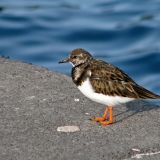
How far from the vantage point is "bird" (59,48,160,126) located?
647 cm

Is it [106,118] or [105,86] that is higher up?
[105,86]

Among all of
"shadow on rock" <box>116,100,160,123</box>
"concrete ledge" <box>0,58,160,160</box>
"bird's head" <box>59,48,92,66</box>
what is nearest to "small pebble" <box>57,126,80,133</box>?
"concrete ledge" <box>0,58,160,160</box>

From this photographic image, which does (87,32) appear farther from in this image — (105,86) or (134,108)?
(105,86)

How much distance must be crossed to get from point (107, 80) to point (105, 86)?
94mm

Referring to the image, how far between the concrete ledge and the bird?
229 millimetres

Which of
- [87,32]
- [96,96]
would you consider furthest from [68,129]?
[87,32]

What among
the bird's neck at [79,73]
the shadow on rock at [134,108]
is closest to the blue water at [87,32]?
the shadow on rock at [134,108]

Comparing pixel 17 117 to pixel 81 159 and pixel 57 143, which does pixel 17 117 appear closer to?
pixel 57 143

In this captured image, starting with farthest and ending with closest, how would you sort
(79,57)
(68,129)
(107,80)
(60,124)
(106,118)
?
1. (79,57)
2. (106,118)
3. (107,80)
4. (60,124)
5. (68,129)

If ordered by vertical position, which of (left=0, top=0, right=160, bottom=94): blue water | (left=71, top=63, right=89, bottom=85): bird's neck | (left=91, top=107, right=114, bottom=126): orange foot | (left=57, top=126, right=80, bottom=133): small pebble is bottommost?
(left=57, top=126, right=80, bottom=133): small pebble

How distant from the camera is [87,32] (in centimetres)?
1370

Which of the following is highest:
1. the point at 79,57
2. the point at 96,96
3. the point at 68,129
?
the point at 79,57

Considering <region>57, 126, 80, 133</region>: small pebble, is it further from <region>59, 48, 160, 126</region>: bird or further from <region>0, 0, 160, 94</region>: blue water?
<region>0, 0, 160, 94</region>: blue water

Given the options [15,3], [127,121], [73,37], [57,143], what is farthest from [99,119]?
[15,3]
